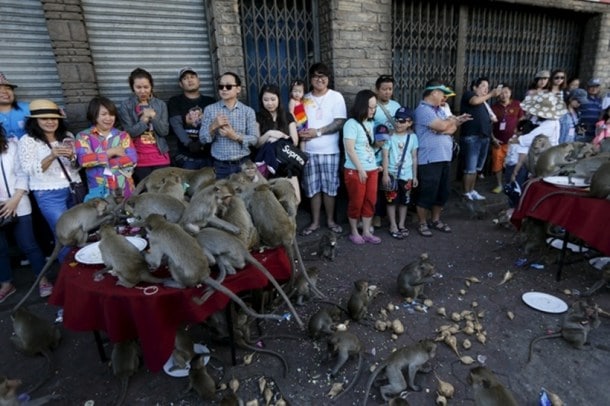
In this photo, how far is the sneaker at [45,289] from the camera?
4.12 meters

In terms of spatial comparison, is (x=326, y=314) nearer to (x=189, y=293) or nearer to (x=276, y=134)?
(x=189, y=293)

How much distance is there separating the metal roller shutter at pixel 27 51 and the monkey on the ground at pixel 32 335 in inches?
117

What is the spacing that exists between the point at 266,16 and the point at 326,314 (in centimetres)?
456

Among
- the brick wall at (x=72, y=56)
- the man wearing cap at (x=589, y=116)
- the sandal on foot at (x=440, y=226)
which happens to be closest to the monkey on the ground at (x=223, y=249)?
the brick wall at (x=72, y=56)

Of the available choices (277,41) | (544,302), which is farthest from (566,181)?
(277,41)

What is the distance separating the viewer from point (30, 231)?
159 inches

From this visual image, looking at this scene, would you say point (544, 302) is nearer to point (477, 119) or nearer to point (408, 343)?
point (408, 343)

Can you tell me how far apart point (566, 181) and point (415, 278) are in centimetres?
193

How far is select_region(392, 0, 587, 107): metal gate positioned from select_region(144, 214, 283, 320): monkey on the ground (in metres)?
5.77

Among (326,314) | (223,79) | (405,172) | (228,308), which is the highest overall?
(223,79)

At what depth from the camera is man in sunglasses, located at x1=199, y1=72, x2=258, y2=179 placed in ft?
14.2

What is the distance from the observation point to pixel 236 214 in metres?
2.49

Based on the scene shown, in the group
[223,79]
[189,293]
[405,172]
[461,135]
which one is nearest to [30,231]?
[223,79]

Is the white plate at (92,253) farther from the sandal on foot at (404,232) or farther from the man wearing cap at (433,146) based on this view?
the man wearing cap at (433,146)
